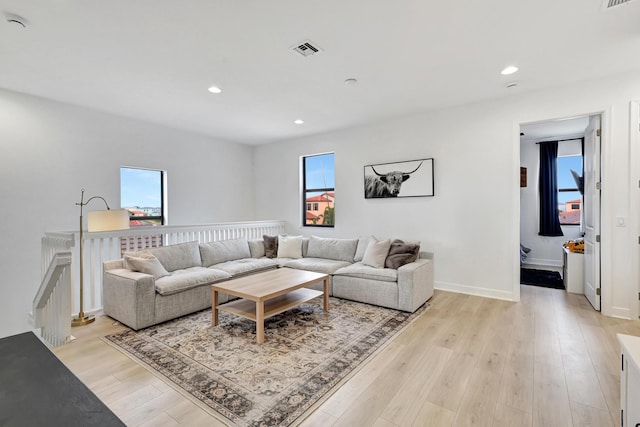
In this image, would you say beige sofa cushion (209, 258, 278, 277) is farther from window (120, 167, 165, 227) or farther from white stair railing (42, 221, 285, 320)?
window (120, 167, 165, 227)

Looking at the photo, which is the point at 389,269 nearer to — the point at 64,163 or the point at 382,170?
the point at 382,170

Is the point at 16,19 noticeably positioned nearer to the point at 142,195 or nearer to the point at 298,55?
the point at 298,55

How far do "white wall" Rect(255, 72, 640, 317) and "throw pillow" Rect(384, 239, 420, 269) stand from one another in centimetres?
77

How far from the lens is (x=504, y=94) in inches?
150

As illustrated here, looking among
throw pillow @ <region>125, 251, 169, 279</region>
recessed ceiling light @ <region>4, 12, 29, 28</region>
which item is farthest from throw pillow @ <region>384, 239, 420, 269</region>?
recessed ceiling light @ <region>4, 12, 29, 28</region>

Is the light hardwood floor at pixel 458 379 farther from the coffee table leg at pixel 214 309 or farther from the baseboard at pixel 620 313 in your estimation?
the coffee table leg at pixel 214 309

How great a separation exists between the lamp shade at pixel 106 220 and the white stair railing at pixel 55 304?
Result: 3.82 feet

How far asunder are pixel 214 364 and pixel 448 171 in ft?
12.7

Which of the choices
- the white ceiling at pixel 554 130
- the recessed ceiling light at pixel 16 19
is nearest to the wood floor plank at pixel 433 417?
the recessed ceiling light at pixel 16 19

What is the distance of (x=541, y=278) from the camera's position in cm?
518

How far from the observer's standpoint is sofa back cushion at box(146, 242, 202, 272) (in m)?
3.86

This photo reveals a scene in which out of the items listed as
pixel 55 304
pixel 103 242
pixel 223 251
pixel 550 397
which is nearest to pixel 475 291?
Result: pixel 550 397

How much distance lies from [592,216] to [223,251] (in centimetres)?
505

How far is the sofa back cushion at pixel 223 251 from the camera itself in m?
4.39
